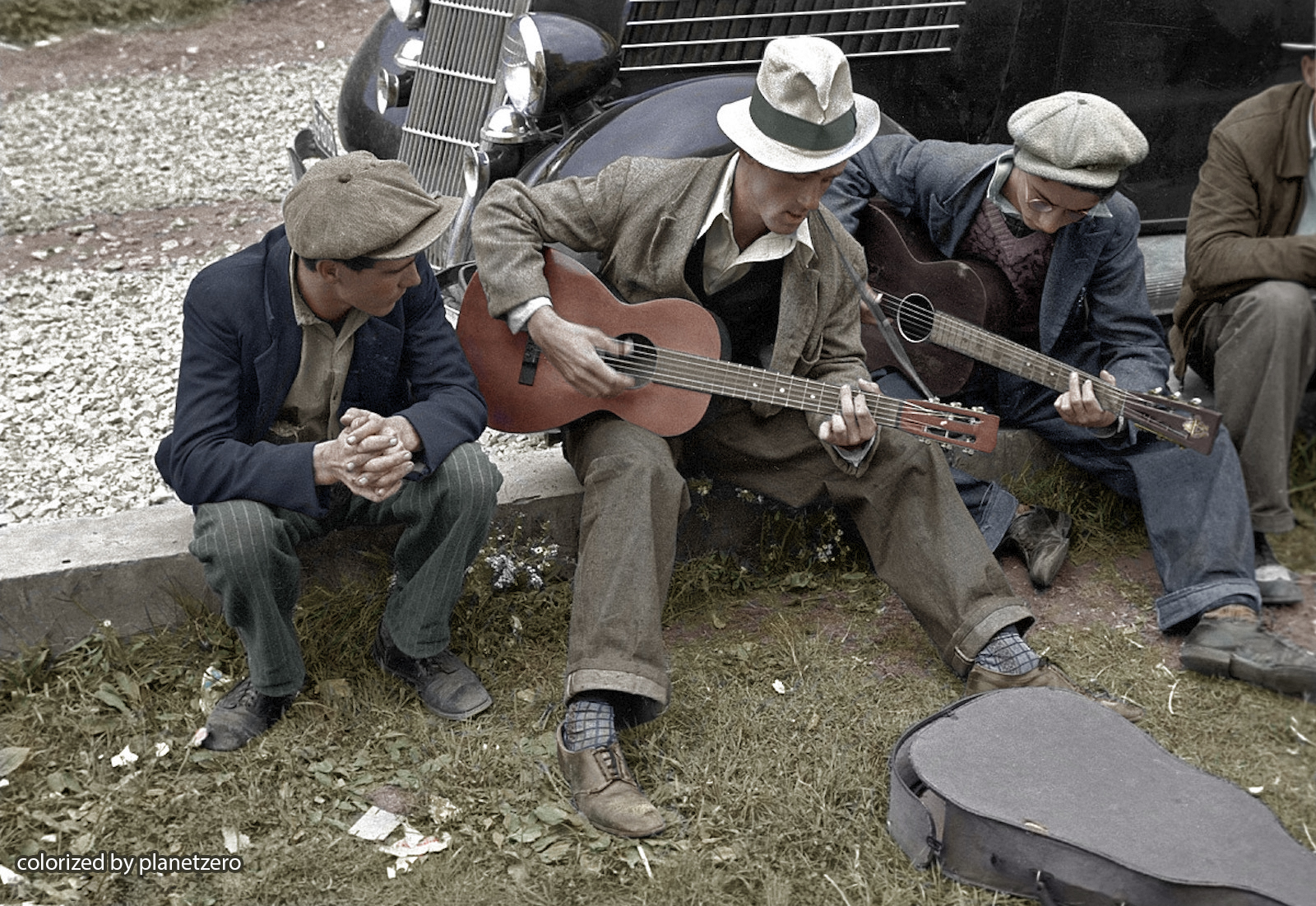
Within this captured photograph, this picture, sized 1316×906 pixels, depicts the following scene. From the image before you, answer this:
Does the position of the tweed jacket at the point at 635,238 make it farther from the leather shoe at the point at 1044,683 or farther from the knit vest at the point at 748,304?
the leather shoe at the point at 1044,683

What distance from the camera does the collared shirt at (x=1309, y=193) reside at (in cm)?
374

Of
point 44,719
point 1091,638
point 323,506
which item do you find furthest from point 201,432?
point 1091,638

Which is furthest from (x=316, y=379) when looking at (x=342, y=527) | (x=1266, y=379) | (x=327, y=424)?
(x=1266, y=379)

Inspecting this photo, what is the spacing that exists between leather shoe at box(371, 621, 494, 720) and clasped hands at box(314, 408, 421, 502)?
1.88 ft

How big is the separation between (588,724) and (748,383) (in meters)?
0.98

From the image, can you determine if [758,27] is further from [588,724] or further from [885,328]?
[588,724]

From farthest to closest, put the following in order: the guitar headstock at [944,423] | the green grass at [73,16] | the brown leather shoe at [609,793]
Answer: the green grass at [73,16]
the guitar headstock at [944,423]
the brown leather shoe at [609,793]

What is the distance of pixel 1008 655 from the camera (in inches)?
125

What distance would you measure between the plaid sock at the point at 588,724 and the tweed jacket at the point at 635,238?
3.13 ft

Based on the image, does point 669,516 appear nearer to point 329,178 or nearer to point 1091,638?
point 329,178

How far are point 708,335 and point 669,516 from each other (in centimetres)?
49

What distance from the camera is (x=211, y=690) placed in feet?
10.2

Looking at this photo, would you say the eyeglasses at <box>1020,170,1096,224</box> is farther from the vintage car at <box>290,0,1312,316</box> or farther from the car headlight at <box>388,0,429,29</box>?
the car headlight at <box>388,0,429,29</box>

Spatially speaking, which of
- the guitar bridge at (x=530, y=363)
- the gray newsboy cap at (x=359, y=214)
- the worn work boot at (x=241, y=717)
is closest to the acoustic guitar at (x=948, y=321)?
the guitar bridge at (x=530, y=363)
